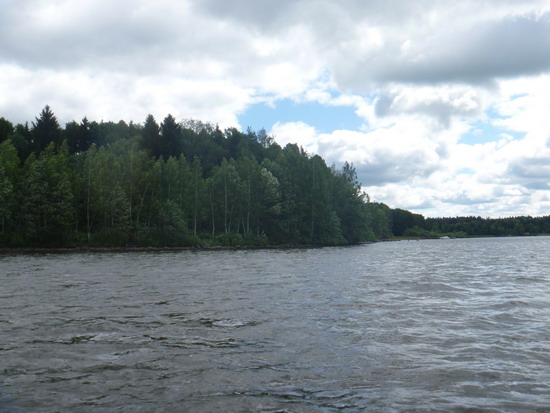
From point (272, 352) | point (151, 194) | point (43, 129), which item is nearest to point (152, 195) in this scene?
point (151, 194)

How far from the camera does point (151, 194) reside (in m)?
92.0

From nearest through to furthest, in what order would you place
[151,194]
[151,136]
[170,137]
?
[151,194] < [151,136] < [170,137]

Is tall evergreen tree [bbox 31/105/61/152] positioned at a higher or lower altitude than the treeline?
higher

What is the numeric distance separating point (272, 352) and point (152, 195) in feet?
280

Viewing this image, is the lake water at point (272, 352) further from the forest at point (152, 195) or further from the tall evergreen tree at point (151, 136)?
the tall evergreen tree at point (151, 136)

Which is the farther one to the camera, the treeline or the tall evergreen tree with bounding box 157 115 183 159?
the tall evergreen tree with bounding box 157 115 183 159

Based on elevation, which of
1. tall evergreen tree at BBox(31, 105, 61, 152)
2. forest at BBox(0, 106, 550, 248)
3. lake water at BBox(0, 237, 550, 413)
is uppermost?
tall evergreen tree at BBox(31, 105, 61, 152)

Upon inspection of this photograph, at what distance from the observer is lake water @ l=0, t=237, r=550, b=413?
776cm

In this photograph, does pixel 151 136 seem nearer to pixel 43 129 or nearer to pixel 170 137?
pixel 170 137

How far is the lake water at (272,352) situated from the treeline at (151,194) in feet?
204

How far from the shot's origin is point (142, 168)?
304ft

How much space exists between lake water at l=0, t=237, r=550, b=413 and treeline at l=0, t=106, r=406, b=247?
204ft

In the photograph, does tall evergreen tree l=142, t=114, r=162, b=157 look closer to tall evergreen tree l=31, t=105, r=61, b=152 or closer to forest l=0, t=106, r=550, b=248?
forest l=0, t=106, r=550, b=248

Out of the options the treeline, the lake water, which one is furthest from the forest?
the lake water
